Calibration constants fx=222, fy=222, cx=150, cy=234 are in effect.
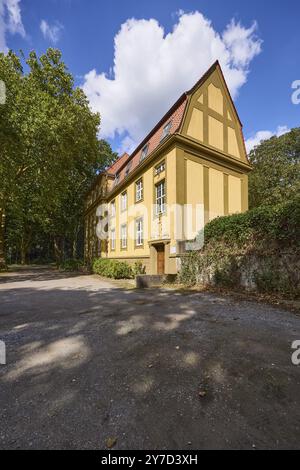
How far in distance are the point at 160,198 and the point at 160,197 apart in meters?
0.07

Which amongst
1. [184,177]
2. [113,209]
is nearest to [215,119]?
[184,177]

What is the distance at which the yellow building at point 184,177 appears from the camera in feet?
43.4

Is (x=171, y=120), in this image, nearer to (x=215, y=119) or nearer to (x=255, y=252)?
(x=215, y=119)

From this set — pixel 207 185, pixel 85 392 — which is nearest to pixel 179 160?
pixel 207 185

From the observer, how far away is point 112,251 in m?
21.9

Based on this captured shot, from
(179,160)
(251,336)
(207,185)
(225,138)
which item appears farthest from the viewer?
(225,138)

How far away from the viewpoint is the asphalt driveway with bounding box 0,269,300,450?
7.02ft

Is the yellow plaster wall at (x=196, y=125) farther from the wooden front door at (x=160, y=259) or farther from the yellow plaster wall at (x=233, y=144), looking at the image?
the wooden front door at (x=160, y=259)

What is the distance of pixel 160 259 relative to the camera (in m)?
14.6

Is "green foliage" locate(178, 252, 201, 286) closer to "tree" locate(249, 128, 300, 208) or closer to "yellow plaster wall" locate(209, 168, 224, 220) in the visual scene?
→ "yellow plaster wall" locate(209, 168, 224, 220)

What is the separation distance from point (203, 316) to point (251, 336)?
5.30 feet

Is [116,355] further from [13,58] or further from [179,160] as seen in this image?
[13,58]

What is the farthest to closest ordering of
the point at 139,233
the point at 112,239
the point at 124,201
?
1. the point at 112,239
2. the point at 124,201
3. the point at 139,233
